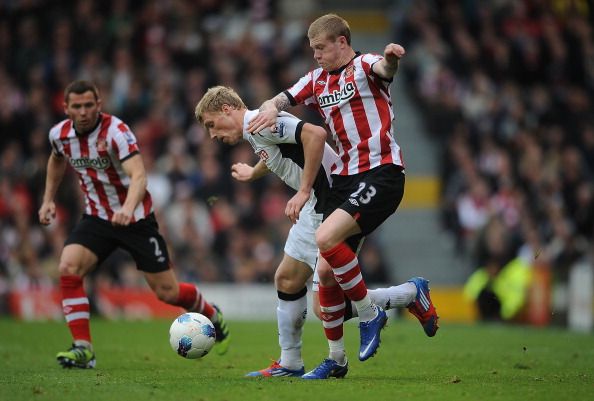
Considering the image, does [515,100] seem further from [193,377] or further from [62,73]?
[193,377]

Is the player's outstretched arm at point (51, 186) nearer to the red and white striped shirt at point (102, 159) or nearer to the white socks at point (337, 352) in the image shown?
the red and white striped shirt at point (102, 159)

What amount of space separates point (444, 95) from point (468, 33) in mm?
2014

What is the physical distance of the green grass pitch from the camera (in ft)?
23.1

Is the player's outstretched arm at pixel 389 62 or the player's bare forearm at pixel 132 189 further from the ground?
the player's outstretched arm at pixel 389 62

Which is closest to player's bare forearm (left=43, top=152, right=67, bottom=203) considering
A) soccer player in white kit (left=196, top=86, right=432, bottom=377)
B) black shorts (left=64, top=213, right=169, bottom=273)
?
black shorts (left=64, top=213, right=169, bottom=273)

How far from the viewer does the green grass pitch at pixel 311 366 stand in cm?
703

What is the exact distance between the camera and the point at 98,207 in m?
9.57

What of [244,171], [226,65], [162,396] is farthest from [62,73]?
[162,396]

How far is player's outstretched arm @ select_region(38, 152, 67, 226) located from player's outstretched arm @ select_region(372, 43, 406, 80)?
3499 mm

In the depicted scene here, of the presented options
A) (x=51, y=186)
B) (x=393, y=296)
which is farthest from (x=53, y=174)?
(x=393, y=296)

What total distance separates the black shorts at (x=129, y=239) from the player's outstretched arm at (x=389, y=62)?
295cm

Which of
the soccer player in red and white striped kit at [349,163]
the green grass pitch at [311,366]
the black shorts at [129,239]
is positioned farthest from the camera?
the black shorts at [129,239]

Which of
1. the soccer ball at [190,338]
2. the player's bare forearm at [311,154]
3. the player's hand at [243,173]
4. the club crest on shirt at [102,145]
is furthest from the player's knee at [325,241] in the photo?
the club crest on shirt at [102,145]

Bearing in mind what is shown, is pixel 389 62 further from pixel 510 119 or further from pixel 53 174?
pixel 510 119
